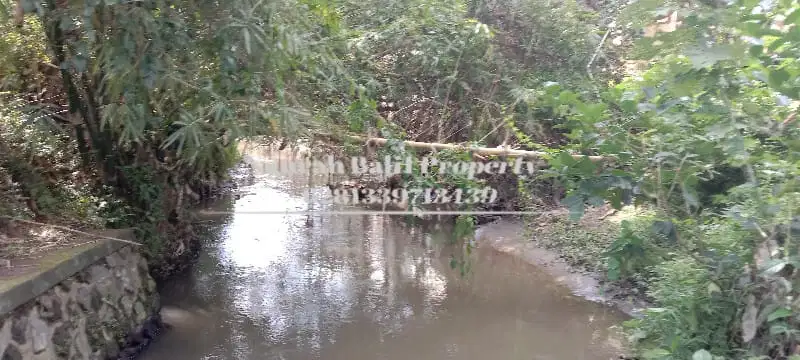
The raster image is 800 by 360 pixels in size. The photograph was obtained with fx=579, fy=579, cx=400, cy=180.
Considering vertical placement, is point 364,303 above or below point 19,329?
below

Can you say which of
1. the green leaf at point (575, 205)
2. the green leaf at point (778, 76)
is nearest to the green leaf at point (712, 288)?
the green leaf at point (575, 205)

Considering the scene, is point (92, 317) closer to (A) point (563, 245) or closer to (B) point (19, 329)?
(B) point (19, 329)

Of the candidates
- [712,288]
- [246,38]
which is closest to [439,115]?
[246,38]

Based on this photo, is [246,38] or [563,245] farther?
[563,245]

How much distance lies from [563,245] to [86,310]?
4.40m

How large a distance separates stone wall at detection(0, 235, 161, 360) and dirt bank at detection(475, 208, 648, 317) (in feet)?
11.9

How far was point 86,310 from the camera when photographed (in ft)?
11.7

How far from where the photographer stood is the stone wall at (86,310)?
3.00 m

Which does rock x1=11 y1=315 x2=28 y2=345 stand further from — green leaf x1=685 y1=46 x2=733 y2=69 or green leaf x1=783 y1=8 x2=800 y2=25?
green leaf x1=783 y1=8 x2=800 y2=25

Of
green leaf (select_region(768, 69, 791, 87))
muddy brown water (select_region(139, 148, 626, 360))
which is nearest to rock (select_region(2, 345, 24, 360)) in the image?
muddy brown water (select_region(139, 148, 626, 360))

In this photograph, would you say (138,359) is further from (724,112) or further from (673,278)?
(724,112)

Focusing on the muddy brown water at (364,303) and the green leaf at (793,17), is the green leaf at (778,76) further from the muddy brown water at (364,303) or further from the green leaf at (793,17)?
the muddy brown water at (364,303)

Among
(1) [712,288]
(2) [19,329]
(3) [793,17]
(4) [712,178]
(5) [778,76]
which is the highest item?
(3) [793,17]

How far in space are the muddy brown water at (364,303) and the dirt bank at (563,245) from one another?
0.14 metres
